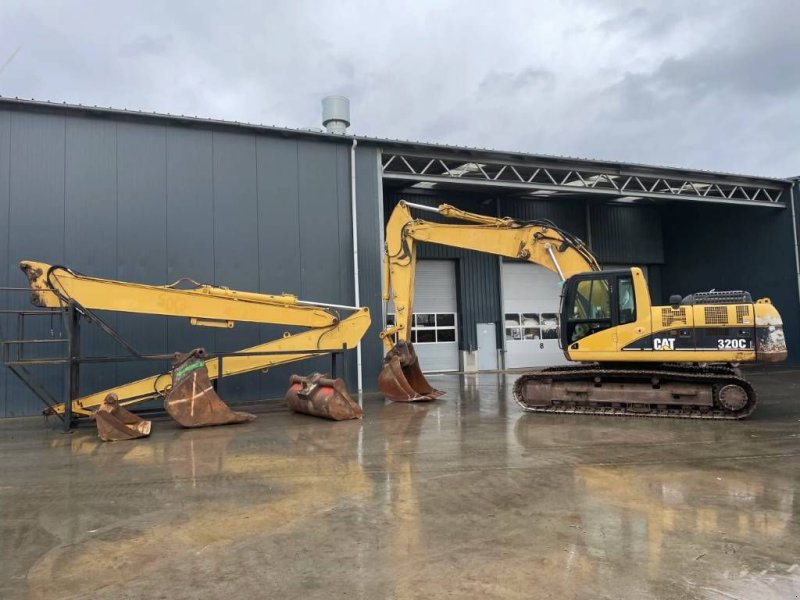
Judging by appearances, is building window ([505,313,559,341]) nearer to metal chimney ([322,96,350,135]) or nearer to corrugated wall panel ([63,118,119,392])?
metal chimney ([322,96,350,135])

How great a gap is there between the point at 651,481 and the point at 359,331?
745 cm

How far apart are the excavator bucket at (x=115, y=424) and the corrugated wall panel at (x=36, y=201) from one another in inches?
158

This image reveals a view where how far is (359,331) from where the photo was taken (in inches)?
482

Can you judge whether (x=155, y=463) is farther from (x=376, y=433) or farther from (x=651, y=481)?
(x=651, y=481)

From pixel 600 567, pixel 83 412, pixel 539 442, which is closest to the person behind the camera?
pixel 600 567

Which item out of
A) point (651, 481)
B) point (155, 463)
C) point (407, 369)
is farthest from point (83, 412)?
point (651, 481)

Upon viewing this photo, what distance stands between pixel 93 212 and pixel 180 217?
183 centimetres

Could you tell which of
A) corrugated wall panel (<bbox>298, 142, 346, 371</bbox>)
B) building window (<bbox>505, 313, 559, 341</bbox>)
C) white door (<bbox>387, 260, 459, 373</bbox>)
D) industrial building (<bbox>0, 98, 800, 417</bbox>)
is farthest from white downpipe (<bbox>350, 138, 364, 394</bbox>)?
building window (<bbox>505, 313, 559, 341</bbox>)

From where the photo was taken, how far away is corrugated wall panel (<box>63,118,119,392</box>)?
12.3 metres

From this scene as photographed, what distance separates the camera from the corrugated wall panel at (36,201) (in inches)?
471

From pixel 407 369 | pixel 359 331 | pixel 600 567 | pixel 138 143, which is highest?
pixel 138 143

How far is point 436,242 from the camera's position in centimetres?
1295

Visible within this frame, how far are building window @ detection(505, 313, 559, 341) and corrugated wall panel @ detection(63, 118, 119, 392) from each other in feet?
49.5

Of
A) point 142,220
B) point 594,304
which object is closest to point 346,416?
point 594,304
